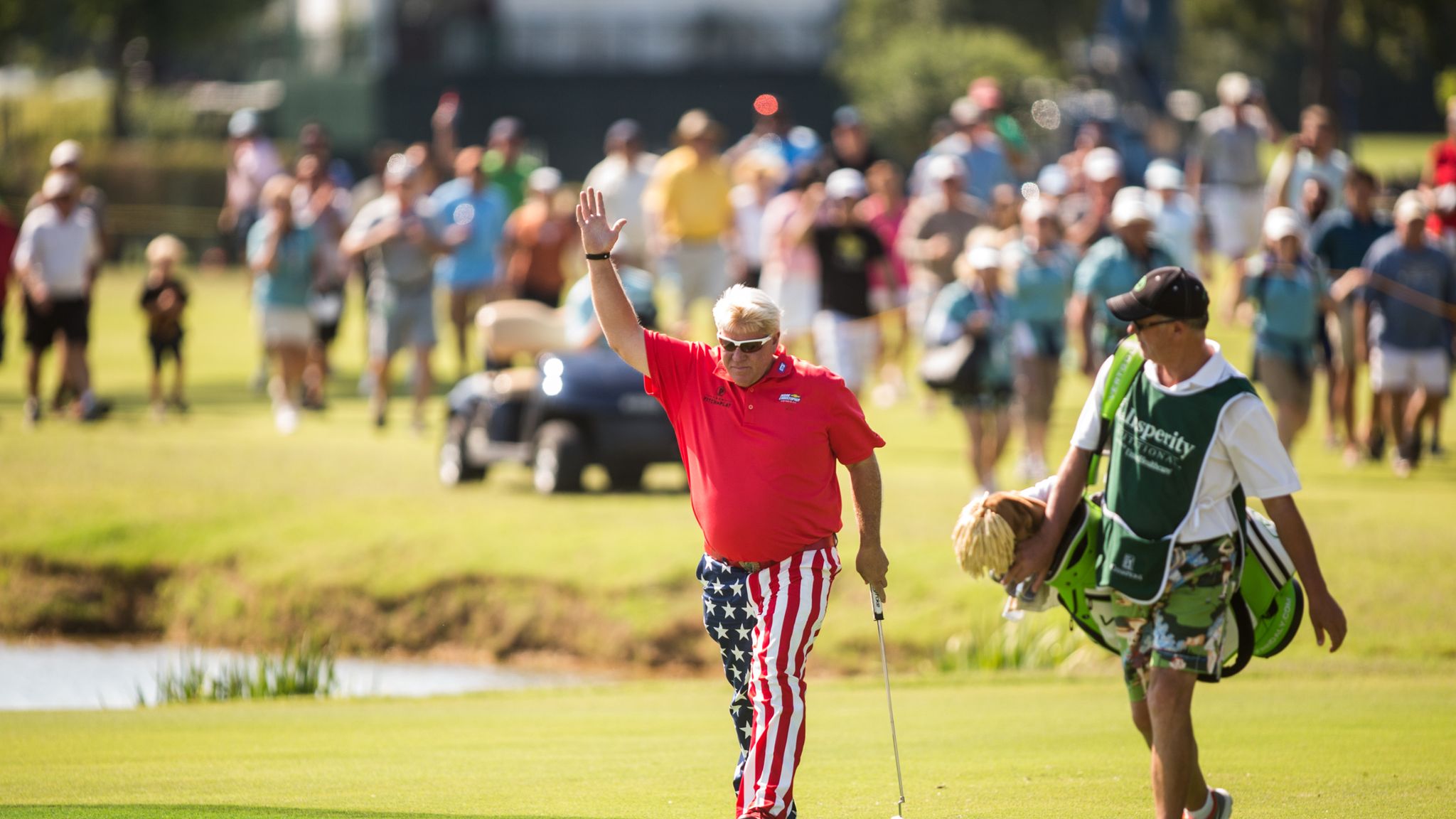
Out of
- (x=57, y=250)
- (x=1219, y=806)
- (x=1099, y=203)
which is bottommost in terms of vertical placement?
(x=1219, y=806)

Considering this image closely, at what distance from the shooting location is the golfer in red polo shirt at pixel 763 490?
6.21 metres

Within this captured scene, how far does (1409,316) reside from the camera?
15.6 m

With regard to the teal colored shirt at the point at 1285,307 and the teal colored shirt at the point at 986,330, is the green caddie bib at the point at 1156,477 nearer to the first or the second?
the teal colored shirt at the point at 986,330

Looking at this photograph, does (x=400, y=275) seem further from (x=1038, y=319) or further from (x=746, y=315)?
(x=746, y=315)

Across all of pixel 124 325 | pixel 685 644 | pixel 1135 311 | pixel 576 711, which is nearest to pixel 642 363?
pixel 1135 311

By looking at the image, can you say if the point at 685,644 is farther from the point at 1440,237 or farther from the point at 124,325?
the point at 124,325

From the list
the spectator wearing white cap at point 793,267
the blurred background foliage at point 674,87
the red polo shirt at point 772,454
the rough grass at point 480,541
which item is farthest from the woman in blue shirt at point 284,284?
the blurred background foliage at point 674,87

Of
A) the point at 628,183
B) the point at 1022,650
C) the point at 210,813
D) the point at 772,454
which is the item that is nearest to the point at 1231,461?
the point at 772,454

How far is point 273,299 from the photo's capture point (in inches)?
754

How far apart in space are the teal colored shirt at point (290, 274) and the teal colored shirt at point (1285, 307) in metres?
9.44

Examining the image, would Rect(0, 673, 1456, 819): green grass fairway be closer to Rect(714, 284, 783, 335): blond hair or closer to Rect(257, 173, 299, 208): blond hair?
Rect(714, 284, 783, 335): blond hair

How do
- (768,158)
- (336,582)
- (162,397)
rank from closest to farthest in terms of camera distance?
(336,582) < (162,397) < (768,158)

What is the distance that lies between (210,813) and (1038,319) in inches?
399

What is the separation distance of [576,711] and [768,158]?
14.5 meters
